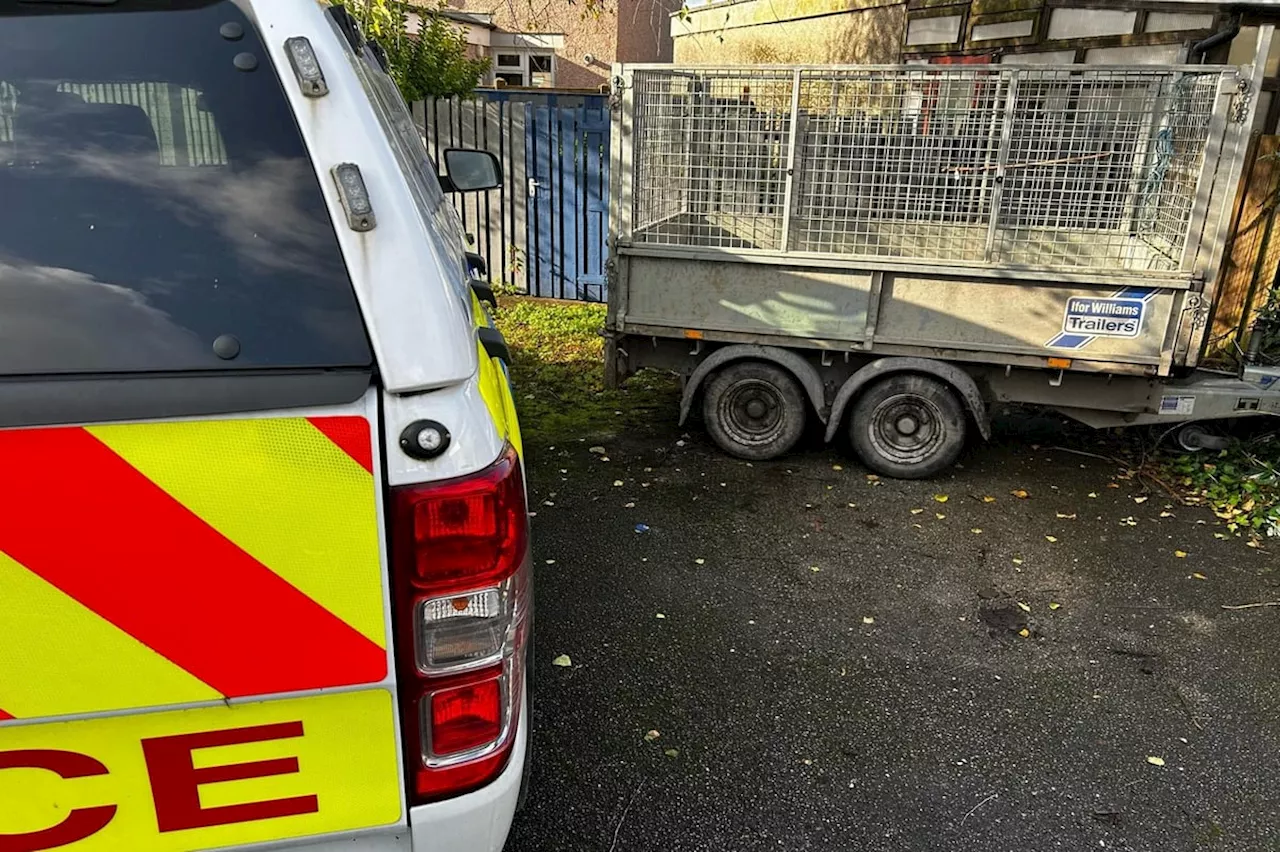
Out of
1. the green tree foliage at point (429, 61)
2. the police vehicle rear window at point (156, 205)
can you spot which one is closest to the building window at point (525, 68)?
the green tree foliage at point (429, 61)

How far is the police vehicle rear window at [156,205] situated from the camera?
1287 millimetres

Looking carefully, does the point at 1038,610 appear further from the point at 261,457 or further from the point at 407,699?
the point at 261,457

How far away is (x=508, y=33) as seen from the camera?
16500mm

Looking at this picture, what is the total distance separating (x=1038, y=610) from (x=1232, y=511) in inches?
68.0

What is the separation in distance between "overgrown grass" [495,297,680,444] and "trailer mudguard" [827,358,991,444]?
1.48 m

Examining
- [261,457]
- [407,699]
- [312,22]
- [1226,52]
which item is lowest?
[407,699]

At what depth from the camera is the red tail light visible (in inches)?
53.9

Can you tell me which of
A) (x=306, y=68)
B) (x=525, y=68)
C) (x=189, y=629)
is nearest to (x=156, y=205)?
(x=306, y=68)

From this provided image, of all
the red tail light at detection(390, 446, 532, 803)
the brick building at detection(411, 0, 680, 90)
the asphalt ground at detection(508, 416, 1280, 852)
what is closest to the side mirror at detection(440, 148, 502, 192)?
the asphalt ground at detection(508, 416, 1280, 852)

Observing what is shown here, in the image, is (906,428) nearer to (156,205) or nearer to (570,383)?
(570,383)

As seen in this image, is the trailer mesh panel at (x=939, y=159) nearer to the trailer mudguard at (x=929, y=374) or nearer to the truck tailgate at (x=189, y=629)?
the trailer mudguard at (x=929, y=374)

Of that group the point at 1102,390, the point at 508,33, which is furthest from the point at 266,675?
the point at 508,33

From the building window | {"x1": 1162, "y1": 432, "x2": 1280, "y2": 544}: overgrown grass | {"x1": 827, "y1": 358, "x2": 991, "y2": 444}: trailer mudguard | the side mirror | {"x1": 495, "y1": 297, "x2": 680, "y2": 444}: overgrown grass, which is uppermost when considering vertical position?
the building window

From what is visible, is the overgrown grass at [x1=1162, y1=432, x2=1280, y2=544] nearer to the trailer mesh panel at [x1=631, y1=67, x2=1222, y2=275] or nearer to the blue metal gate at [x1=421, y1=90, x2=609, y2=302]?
the trailer mesh panel at [x1=631, y1=67, x2=1222, y2=275]
